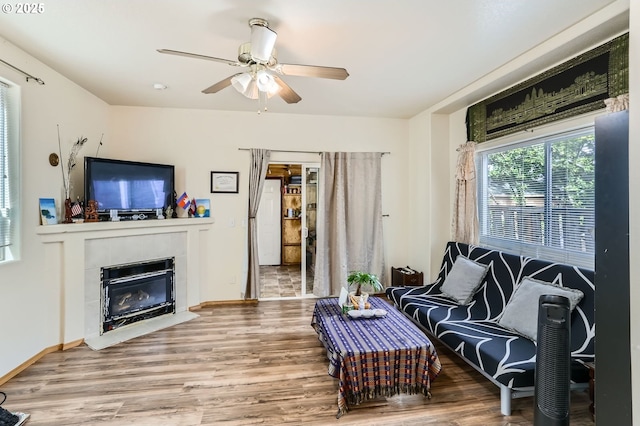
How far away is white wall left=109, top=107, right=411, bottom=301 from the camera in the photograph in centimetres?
384

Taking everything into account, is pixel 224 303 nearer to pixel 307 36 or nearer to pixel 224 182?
pixel 224 182

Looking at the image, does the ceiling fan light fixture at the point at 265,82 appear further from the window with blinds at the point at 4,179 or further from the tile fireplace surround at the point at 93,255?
the tile fireplace surround at the point at 93,255

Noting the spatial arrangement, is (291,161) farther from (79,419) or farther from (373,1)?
(79,419)

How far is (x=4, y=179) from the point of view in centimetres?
233

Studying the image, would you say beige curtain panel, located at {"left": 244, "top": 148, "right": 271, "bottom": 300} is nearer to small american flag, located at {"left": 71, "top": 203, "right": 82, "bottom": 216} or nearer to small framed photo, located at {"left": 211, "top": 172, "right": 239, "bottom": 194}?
small framed photo, located at {"left": 211, "top": 172, "right": 239, "bottom": 194}

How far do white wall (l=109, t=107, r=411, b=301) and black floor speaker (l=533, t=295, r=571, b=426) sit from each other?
2922mm

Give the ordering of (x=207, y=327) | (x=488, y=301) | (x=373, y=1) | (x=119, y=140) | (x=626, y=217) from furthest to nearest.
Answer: (x=119, y=140), (x=207, y=327), (x=488, y=301), (x=373, y=1), (x=626, y=217)

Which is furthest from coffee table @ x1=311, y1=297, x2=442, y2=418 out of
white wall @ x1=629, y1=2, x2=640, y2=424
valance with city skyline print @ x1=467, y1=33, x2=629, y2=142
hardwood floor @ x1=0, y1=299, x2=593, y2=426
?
valance with city skyline print @ x1=467, y1=33, x2=629, y2=142

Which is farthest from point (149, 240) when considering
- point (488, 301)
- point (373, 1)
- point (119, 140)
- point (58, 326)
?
point (488, 301)

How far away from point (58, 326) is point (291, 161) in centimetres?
312

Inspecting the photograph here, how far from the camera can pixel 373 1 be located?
71.1 inches

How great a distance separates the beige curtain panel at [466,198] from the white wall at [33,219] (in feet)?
14.2

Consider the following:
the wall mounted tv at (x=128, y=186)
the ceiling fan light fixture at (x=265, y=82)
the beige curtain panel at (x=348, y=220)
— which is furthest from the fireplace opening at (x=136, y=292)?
the ceiling fan light fixture at (x=265, y=82)

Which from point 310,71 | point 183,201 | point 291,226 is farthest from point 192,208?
point 291,226
